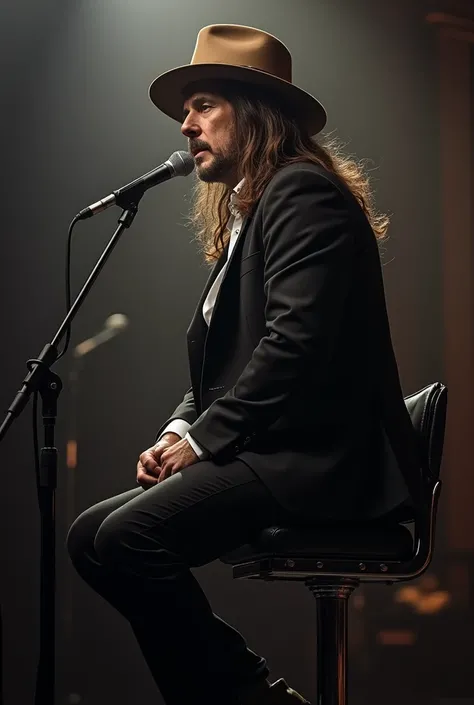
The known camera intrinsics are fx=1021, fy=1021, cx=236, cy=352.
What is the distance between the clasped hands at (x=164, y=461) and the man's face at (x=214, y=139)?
63cm

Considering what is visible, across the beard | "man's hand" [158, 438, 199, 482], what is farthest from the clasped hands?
the beard

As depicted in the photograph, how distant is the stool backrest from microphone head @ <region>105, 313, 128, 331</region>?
5.20ft

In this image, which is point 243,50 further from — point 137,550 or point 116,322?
point 116,322

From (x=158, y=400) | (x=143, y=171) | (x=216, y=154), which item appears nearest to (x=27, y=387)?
(x=216, y=154)

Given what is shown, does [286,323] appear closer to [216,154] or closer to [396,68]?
[216,154]

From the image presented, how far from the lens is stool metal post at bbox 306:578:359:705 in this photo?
1951 mm

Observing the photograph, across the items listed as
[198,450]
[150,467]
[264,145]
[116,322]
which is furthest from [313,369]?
[116,322]

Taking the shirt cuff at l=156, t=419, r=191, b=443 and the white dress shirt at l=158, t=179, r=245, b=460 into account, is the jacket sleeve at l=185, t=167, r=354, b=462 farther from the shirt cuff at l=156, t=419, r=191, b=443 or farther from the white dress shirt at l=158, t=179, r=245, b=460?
the shirt cuff at l=156, t=419, r=191, b=443

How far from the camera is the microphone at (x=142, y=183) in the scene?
2215 mm

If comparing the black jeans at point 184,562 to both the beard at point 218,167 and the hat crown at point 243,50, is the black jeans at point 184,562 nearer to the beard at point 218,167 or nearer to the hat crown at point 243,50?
the beard at point 218,167

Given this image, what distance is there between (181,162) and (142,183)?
10cm

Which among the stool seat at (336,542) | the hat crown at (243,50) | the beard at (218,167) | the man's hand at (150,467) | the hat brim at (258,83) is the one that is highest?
the hat crown at (243,50)

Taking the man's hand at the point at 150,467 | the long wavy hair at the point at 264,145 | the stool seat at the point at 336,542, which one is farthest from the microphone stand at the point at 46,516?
the long wavy hair at the point at 264,145

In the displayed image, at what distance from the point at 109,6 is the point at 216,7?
14.8 inches
